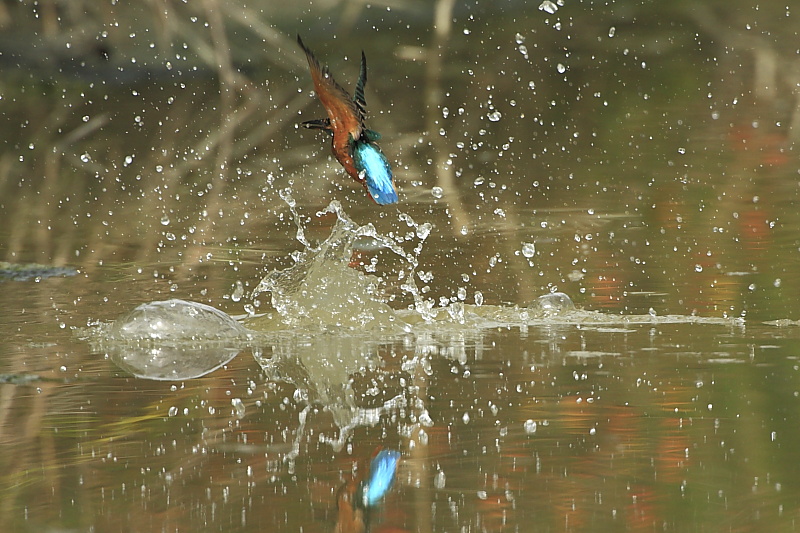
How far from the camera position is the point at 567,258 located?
551cm

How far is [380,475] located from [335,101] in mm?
1181

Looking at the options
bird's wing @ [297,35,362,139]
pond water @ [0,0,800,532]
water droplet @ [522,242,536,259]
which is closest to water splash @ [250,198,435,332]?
pond water @ [0,0,800,532]

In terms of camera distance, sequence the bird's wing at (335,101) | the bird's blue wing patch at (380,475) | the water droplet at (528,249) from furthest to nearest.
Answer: the water droplet at (528,249)
the bird's wing at (335,101)
the bird's blue wing patch at (380,475)

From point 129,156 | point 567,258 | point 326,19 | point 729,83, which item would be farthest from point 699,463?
point 326,19

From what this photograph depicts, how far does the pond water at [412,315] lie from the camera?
2846 mm

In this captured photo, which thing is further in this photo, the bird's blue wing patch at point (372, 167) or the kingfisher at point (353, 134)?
the bird's blue wing patch at point (372, 167)

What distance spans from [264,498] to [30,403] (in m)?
1.11

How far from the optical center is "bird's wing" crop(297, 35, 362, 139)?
147 inches

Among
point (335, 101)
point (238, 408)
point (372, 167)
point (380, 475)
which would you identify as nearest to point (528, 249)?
point (372, 167)

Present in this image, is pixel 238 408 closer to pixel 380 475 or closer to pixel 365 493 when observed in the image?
pixel 380 475

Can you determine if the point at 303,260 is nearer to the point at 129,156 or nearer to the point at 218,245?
the point at 218,245

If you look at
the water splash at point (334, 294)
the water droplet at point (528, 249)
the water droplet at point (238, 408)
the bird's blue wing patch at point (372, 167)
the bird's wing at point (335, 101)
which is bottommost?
the water droplet at point (238, 408)

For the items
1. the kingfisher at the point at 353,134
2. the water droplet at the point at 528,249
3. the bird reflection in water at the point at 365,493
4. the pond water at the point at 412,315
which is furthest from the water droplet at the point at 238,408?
the water droplet at the point at 528,249

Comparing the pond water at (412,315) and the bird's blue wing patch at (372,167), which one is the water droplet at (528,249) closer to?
the pond water at (412,315)
